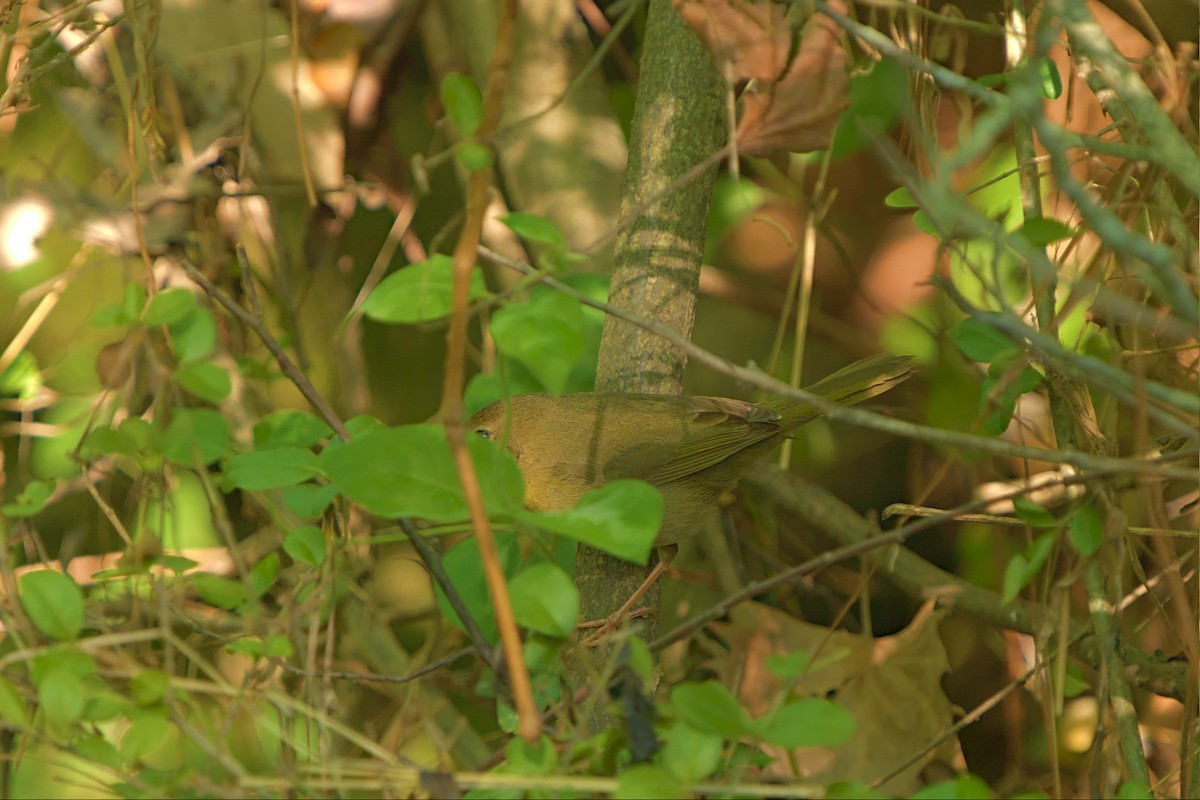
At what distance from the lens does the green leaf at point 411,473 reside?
4.09 ft

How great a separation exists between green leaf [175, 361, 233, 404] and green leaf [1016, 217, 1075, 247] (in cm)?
119

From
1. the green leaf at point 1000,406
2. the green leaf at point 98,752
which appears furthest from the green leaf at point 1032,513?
the green leaf at point 98,752

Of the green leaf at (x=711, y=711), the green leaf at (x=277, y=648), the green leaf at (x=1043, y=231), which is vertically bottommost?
the green leaf at (x=277, y=648)

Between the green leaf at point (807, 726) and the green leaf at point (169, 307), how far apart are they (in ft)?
3.43

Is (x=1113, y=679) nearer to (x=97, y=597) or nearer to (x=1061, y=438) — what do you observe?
(x=1061, y=438)

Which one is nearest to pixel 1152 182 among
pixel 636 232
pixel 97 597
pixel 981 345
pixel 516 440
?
pixel 981 345

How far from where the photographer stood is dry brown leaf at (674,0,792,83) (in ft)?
6.23

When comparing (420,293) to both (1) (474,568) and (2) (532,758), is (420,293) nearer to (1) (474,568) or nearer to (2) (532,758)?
(2) (532,758)

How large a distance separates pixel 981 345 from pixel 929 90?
614mm

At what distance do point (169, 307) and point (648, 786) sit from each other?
103 centimetres

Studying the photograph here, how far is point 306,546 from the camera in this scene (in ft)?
5.22

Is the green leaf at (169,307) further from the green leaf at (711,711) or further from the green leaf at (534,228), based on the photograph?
the green leaf at (711,711)

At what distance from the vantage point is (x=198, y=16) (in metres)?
3.12

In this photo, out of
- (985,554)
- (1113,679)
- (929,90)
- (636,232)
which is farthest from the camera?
(985,554)
